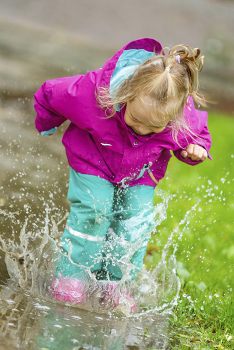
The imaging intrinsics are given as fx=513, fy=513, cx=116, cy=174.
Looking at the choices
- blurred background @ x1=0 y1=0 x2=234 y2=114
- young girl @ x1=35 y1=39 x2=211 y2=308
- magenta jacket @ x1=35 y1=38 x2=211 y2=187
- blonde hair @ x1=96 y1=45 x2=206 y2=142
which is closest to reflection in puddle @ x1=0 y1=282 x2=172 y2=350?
young girl @ x1=35 y1=39 x2=211 y2=308

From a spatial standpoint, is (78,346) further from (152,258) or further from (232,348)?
(152,258)

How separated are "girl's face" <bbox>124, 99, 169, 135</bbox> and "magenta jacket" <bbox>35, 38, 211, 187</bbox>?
7cm

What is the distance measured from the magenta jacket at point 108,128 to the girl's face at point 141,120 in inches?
2.7

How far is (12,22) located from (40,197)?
333 inches

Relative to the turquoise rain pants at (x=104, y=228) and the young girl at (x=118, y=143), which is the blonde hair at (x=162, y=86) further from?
the turquoise rain pants at (x=104, y=228)

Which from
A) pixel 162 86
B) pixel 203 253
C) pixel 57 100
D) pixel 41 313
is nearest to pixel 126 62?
pixel 162 86

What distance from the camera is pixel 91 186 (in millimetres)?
3020

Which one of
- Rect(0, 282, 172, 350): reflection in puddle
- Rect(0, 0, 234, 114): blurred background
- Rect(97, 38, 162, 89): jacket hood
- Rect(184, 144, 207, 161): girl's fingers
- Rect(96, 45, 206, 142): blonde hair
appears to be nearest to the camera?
Rect(0, 282, 172, 350): reflection in puddle

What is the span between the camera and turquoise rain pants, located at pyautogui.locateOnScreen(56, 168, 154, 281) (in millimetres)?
3008

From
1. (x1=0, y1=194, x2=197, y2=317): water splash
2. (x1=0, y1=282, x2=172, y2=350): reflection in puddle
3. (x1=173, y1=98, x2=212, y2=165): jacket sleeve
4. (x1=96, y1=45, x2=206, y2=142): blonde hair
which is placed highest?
(x1=96, y1=45, x2=206, y2=142): blonde hair

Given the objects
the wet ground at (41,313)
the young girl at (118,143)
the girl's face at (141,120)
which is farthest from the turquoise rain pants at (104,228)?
the girl's face at (141,120)

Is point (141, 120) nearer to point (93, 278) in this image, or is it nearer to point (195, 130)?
point (195, 130)

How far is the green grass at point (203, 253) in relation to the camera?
281cm

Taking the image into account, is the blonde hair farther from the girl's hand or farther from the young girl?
the girl's hand
